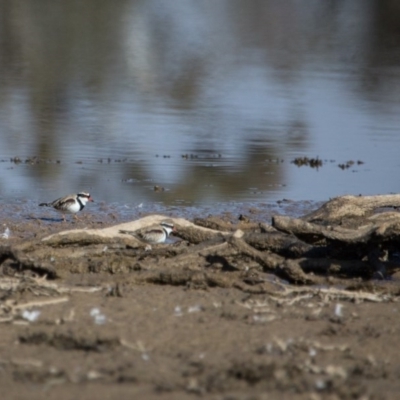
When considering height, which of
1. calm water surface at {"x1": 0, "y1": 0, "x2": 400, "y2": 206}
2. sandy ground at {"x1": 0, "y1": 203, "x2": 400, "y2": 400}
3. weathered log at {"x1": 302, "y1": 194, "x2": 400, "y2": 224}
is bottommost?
sandy ground at {"x1": 0, "y1": 203, "x2": 400, "y2": 400}

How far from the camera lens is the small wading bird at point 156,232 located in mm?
8477

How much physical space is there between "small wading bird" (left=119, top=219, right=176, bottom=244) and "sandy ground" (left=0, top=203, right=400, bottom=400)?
2.39ft

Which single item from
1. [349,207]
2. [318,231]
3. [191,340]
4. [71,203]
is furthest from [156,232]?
[191,340]

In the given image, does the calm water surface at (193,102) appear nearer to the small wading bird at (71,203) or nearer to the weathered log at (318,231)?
the small wading bird at (71,203)

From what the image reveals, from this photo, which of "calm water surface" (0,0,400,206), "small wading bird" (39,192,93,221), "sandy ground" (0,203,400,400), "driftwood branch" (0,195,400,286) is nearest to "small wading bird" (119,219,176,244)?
"driftwood branch" (0,195,400,286)

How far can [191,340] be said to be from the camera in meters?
6.07

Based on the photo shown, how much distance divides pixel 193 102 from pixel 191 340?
48.1ft

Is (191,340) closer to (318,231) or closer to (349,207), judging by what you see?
(318,231)

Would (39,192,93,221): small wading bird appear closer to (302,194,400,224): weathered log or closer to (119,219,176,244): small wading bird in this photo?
(119,219,176,244): small wading bird

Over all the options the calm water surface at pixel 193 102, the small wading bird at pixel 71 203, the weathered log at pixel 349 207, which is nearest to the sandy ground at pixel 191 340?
the weathered log at pixel 349 207

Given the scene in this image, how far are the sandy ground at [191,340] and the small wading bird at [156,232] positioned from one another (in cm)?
73

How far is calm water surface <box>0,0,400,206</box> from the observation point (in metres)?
13.2

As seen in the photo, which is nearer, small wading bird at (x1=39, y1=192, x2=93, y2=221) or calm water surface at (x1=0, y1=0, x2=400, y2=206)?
small wading bird at (x1=39, y1=192, x2=93, y2=221)

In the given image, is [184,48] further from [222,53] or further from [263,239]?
[263,239]
